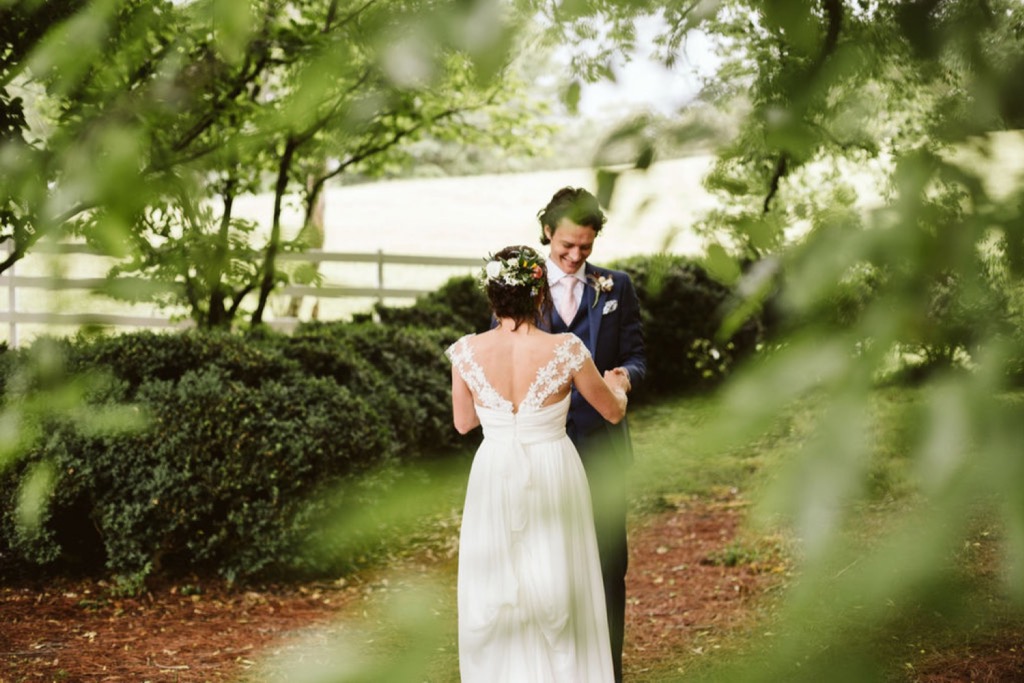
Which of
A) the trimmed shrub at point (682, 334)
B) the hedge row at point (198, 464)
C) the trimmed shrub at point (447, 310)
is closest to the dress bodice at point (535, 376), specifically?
the hedge row at point (198, 464)

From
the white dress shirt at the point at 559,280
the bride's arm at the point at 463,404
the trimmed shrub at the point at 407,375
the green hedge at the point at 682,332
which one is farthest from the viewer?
the green hedge at the point at 682,332

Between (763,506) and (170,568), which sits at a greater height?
(763,506)

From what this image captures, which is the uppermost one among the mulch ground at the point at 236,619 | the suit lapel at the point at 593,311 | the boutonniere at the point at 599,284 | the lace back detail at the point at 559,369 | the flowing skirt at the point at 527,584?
the boutonniere at the point at 599,284

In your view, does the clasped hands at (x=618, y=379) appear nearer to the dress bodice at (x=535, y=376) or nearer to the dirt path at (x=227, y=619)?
the dress bodice at (x=535, y=376)

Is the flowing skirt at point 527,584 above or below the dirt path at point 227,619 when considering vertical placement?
above

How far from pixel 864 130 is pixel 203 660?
185 inches

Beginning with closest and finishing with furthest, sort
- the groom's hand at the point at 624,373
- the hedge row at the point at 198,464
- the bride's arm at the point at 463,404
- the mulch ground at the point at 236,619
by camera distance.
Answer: the bride's arm at the point at 463,404
the groom's hand at the point at 624,373
the mulch ground at the point at 236,619
the hedge row at the point at 198,464

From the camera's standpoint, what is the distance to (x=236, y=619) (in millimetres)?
5707

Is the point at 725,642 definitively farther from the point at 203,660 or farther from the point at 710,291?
the point at 710,291

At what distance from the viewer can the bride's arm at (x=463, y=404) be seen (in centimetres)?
359

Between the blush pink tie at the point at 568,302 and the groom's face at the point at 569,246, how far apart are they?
0.07m

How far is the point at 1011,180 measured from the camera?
1.04 meters

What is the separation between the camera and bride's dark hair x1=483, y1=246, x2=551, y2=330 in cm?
343

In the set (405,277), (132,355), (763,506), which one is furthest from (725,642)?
(405,277)
